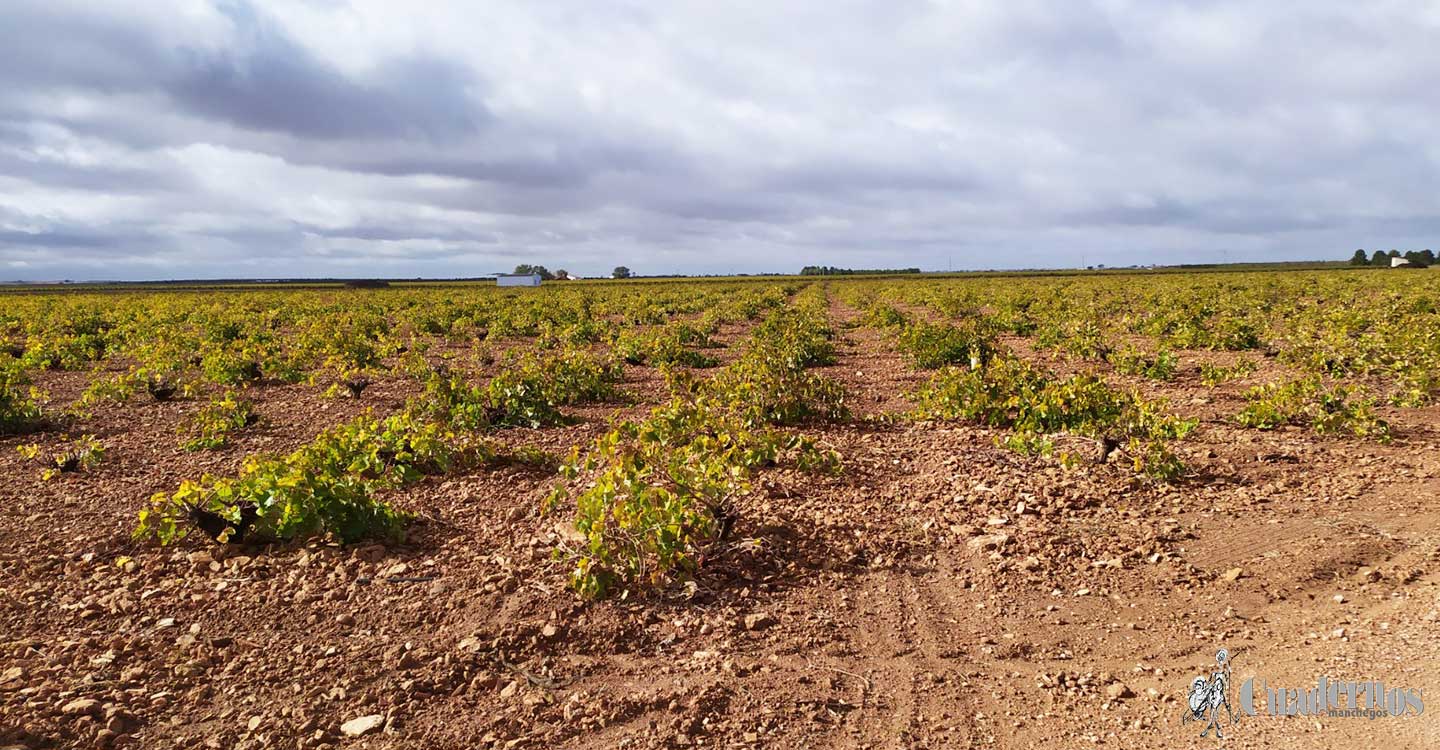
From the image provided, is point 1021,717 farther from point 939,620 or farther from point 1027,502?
point 1027,502

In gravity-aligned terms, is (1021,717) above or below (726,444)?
below

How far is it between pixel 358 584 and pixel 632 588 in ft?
5.72

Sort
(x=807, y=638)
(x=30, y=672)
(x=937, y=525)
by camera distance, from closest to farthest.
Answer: (x=30, y=672), (x=807, y=638), (x=937, y=525)

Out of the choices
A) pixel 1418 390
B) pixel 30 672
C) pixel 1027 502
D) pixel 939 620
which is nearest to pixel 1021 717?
pixel 939 620

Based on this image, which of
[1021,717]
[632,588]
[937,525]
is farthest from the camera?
[937,525]

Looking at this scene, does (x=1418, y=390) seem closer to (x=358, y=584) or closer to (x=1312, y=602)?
(x=1312, y=602)

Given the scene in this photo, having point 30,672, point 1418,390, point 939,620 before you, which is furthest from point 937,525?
point 1418,390

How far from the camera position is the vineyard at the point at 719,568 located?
3.46 meters

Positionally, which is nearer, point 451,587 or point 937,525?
point 451,587

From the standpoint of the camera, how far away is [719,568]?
16.1 ft

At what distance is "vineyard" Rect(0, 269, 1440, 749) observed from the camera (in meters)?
3.46

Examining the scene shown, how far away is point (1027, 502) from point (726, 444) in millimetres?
2453

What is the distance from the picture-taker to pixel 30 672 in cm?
366

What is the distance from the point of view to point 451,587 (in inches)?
182
